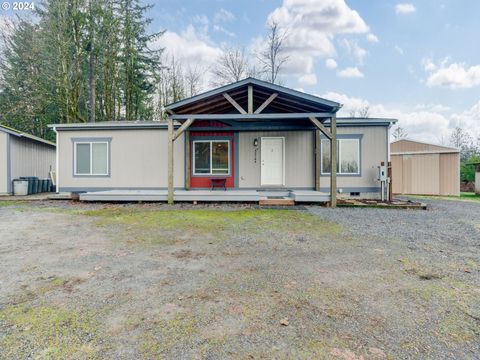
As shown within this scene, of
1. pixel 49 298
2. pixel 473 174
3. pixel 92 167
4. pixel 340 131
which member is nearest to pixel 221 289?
pixel 49 298

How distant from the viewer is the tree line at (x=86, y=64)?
14750mm

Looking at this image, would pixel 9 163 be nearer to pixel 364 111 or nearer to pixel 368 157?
pixel 368 157

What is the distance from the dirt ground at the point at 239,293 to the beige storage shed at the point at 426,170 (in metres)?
9.38

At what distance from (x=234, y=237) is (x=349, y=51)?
17.1 meters

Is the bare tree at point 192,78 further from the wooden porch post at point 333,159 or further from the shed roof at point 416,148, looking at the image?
the wooden porch post at point 333,159

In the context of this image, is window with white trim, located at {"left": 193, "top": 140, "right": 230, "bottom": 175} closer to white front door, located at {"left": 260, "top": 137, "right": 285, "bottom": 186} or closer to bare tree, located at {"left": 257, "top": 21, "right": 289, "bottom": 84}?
white front door, located at {"left": 260, "top": 137, "right": 285, "bottom": 186}

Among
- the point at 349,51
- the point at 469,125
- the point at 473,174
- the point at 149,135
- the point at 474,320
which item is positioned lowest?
the point at 474,320

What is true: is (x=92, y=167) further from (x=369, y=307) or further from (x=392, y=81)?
(x=392, y=81)

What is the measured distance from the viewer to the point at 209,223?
5535 millimetres

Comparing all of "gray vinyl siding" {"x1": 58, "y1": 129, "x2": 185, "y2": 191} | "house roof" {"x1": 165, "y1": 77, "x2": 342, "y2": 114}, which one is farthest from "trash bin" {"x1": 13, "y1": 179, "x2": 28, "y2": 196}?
"house roof" {"x1": 165, "y1": 77, "x2": 342, "y2": 114}

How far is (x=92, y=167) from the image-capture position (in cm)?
996

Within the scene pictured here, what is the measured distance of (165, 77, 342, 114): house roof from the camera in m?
7.40

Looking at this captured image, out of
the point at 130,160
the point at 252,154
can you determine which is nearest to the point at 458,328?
the point at 252,154

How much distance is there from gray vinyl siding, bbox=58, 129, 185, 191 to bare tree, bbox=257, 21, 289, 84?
12.4 m
